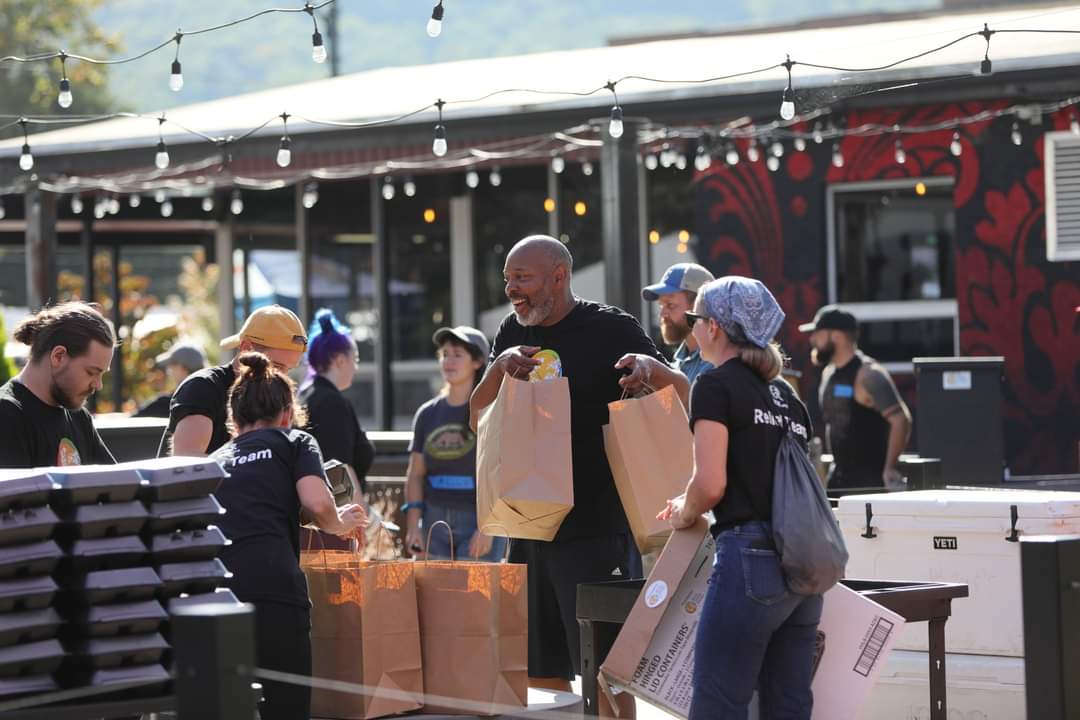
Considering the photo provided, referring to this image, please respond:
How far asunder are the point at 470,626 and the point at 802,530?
230 centimetres

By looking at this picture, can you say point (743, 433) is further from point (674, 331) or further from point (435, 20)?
point (435, 20)

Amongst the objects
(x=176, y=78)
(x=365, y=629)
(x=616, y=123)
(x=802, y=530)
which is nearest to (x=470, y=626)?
(x=365, y=629)

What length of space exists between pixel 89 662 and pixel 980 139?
1003cm

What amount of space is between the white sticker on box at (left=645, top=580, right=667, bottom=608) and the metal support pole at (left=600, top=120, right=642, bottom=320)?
220 inches

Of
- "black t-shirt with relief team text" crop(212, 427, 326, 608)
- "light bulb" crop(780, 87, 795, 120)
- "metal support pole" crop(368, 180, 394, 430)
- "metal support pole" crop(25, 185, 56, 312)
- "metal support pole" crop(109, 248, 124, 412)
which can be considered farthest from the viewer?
"metal support pole" crop(109, 248, 124, 412)

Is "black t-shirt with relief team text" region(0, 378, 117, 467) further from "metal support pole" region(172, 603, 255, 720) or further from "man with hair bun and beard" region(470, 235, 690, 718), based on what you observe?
"metal support pole" region(172, 603, 255, 720)

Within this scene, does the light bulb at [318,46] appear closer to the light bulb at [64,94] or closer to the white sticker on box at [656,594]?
the light bulb at [64,94]

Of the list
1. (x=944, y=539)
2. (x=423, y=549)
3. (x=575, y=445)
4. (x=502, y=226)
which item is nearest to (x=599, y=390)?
(x=575, y=445)

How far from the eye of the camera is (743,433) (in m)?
4.20

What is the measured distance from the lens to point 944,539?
19.2 ft

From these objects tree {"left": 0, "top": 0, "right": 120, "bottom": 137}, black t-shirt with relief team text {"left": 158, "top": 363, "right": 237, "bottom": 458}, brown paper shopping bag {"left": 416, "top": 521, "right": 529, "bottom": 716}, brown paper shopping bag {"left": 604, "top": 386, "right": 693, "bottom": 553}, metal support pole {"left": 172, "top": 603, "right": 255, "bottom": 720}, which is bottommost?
brown paper shopping bag {"left": 416, "top": 521, "right": 529, "bottom": 716}

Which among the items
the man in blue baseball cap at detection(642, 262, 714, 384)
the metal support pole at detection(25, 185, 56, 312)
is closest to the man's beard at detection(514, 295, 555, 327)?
the man in blue baseball cap at detection(642, 262, 714, 384)

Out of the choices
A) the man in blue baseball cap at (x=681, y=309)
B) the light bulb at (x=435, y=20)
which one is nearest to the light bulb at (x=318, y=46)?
the light bulb at (x=435, y=20)

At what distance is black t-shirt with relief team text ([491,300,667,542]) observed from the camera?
5.43m
